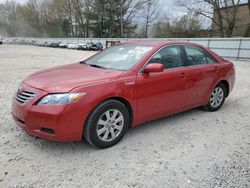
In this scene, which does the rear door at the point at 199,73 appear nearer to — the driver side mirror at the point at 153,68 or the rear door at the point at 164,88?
the rear door at the point at 164,88

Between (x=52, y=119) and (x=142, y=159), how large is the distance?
4.03ft

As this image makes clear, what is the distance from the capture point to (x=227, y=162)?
288cm

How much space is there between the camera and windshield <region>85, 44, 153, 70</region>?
11.4 feet

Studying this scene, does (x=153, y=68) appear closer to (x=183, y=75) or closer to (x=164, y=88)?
(x=164, y=88)

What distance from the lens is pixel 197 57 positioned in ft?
14.3

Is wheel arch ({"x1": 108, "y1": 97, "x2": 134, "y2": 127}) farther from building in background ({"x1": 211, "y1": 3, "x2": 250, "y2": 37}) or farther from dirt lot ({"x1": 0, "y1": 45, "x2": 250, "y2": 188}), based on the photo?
building in background ({"x1": 211, "y1": 3, "x2": 250, "y2": 37})

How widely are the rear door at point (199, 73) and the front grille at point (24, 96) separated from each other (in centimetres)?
258

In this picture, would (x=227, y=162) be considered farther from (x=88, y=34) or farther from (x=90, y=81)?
(x=88, y=34)

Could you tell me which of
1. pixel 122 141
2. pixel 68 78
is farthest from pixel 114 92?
pixel 122 141

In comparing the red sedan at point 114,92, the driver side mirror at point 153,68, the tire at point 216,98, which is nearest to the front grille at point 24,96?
the red sedan at point 114,92

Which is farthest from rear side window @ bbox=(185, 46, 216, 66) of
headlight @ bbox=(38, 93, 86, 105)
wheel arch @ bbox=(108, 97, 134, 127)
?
headlight @ bbox=(38, 93, 86, 105)

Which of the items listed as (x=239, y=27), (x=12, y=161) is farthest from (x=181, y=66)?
(x=239, y=27)

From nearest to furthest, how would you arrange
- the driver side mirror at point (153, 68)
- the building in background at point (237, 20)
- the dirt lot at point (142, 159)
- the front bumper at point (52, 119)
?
Answer: the dirt lot at point (142, 159), the front bumper at point (52, 119), the driver side mirror at point (153, 68), the building in background at point (237, 20)

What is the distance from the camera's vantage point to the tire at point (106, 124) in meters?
2.89
